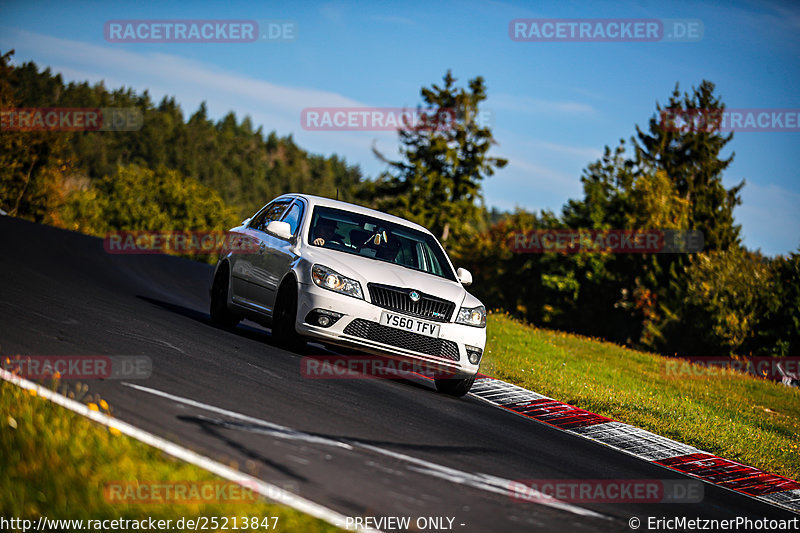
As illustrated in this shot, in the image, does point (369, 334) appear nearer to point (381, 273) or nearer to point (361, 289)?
point (361, 289)

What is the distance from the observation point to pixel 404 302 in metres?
9.77

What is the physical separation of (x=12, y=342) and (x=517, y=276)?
66.6 m

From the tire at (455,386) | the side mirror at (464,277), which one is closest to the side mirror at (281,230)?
the side mirror at (464,277)

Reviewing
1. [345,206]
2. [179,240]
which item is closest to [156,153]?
[179,240]

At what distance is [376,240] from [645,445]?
13.3 feet

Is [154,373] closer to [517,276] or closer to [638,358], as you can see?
[638,358]

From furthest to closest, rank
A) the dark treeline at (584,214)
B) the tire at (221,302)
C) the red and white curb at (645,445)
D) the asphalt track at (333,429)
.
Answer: the dark treeline at (584,214) → the tire at (221,302) → the red and white curb at (645,445) → the asphalt track at (333,429)

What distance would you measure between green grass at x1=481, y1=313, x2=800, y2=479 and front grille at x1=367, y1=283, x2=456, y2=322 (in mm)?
3037

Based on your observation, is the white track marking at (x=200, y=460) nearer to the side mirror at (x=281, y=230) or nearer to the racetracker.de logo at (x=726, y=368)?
the side mirror at (x=281, y=230)

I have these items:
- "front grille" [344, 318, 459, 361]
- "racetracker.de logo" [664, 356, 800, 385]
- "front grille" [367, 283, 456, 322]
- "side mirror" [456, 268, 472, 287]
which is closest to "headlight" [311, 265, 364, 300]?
"front grille" [367, 283, 456, 322]

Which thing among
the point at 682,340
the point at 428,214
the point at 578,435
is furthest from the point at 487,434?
the point at 428,214

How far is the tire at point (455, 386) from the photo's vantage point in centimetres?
1032

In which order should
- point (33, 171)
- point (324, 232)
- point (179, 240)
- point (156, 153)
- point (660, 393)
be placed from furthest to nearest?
point (156, 153), point (179, 240), point (33, 171), point (660, 393), point (324, 232)

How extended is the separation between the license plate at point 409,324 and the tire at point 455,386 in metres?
0.82
